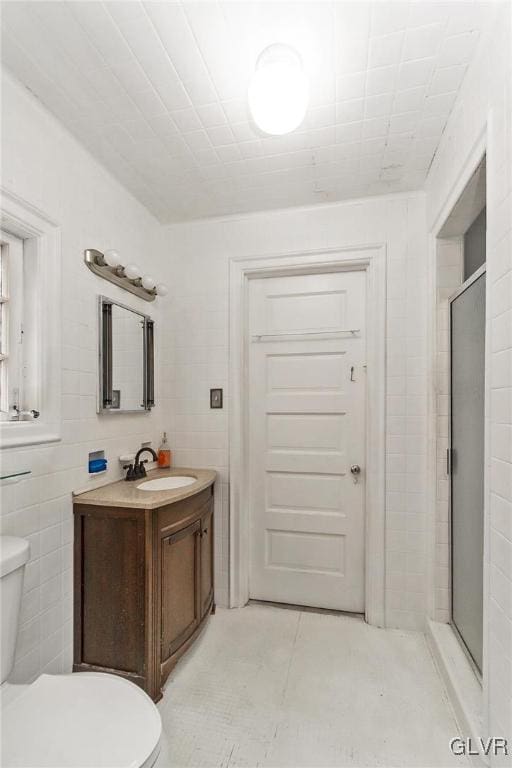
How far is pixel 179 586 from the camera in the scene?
1.84 metres

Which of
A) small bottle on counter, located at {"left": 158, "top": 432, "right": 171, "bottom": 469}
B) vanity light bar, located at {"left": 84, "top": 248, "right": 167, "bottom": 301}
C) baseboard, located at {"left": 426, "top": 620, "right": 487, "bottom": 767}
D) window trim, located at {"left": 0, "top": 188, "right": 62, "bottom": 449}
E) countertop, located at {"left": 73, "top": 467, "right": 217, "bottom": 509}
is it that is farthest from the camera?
small bottle on counter, located at {"left": 158, "top": 432, "right": 171, "bottom": 469}

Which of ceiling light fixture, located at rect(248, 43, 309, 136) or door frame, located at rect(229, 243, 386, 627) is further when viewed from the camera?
door frame, located at rect(229, 243, 386, 627)

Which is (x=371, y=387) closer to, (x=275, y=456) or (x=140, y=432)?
(x=275, y=456)

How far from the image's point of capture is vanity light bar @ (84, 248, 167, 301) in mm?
1891

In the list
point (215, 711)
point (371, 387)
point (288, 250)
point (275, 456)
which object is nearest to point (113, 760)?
point (215, 711)

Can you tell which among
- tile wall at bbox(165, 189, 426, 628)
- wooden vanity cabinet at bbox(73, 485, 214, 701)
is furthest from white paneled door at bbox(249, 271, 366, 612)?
wooden vanity cabinet at bbox(73, 485, 214, 701)

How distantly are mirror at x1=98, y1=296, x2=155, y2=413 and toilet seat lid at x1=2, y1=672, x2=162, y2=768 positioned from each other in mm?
1109

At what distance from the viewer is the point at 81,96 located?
1.54m

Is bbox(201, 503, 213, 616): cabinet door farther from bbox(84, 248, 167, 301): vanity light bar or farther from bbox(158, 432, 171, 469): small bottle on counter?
bbox(84, 248, 167, 301): vanity light bar

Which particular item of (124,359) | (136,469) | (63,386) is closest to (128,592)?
(136,469)

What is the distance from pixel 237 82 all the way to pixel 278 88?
29 centimetres

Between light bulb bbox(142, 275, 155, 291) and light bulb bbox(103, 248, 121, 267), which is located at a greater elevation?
light bulb bbox(103, 248, 121, 267)

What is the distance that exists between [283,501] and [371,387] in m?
0.90

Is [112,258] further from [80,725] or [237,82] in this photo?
[80,725]
